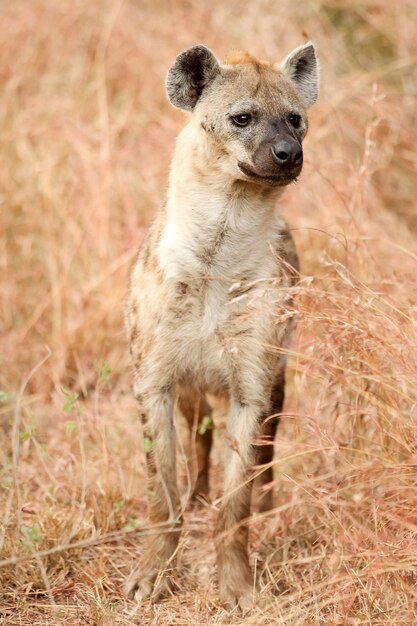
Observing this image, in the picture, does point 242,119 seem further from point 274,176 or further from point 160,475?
point 160,475

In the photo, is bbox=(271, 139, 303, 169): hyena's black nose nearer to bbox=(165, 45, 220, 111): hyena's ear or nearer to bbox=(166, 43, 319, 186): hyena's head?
bbox=(166, 43, 319, 186): hyena's head

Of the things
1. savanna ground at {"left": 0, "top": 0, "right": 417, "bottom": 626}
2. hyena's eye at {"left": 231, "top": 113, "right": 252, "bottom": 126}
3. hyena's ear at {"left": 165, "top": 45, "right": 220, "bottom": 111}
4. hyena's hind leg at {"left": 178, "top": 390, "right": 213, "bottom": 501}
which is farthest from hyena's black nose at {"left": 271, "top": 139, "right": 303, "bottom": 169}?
hyena's hind leg at {"left": 178, "top": 390, "right": 213, "bottom": 501}

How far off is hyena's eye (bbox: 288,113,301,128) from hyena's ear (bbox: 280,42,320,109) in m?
0.30

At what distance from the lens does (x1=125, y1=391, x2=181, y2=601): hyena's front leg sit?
3742 mm

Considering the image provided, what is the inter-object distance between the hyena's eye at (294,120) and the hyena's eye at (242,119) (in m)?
0.15

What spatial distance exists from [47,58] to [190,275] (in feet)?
14.2

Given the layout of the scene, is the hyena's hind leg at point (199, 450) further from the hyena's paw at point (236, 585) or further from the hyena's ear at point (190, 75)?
the hyena's ear at point (190, 75)

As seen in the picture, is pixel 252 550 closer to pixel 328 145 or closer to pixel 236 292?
pixel 236 292

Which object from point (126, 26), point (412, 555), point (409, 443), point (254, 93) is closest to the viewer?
point (412, 555)

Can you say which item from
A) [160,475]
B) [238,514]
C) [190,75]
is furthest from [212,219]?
[238,514]

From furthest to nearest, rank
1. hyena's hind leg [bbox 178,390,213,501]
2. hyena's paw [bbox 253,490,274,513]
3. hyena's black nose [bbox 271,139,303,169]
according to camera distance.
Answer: hyena's hind leg [bbox 178,390,213,501] < hyena's paw [bbox 253,490,274,513] < hyena's black nose [bbox 271,139,303,169]

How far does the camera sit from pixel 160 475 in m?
3.80

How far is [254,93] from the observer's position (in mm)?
3656

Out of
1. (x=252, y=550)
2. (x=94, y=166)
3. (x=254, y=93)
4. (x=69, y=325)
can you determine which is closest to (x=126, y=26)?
(x=94, y=166)
